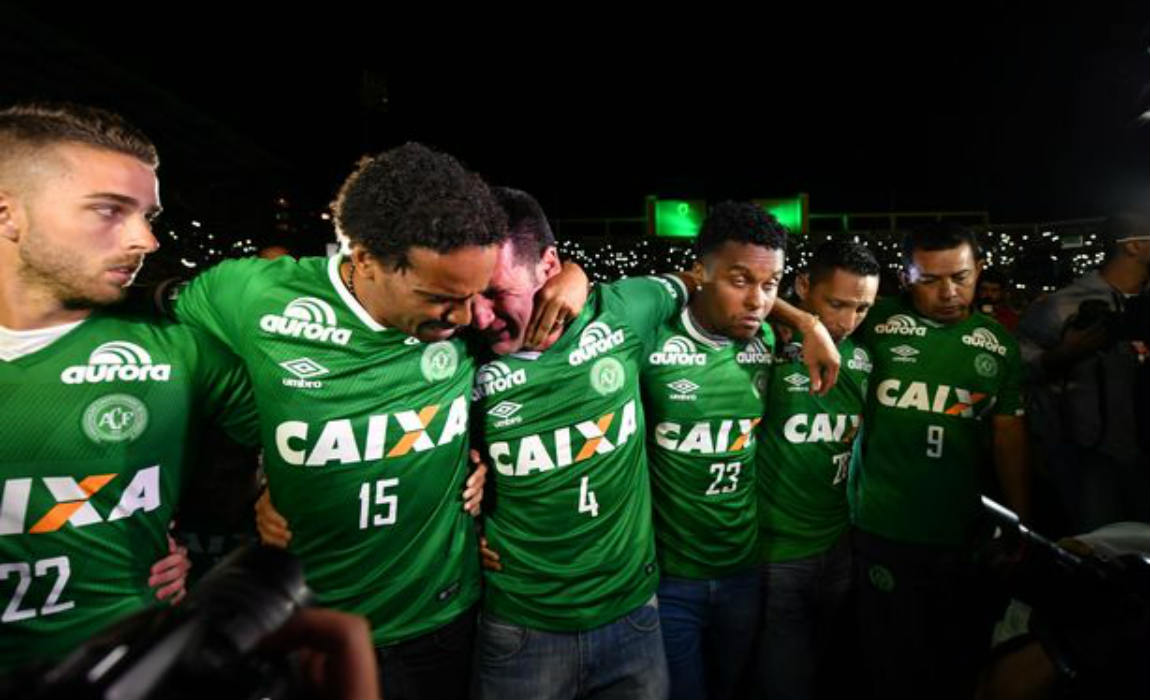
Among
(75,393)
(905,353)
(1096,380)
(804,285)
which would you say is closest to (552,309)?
(75,393)

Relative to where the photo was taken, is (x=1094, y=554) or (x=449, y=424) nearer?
(x=1094, y=554)

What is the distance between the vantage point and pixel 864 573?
314 cm

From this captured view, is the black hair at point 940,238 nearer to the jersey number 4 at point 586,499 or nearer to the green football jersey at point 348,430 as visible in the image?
the jersey number 4 at point 586,499

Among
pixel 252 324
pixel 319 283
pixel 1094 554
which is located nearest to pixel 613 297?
pixel 319 283

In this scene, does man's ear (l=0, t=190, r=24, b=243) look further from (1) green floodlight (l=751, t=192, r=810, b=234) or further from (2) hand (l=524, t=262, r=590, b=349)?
(1) green floodlight (l=751, t=192, r=810, b=234)

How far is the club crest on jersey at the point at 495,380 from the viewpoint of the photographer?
218 centimetres

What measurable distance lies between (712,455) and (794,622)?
969 mm

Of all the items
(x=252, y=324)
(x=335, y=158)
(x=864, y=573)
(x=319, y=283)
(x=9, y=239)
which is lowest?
(x=864, y=573)

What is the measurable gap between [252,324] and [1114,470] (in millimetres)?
4816

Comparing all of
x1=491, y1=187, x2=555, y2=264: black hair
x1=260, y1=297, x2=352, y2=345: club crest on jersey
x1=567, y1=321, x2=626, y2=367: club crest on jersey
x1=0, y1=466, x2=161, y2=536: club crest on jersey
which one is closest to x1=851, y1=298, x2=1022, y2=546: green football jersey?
x1=567, y1=321, x2=626, y2=367: club crest on jersey

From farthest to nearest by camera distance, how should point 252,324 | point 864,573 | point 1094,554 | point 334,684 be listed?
point 864,573 → point 252,324 → point 1094,554 → point 334,684

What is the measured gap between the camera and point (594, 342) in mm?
2301

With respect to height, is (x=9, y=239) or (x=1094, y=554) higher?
(x=9, y=239)

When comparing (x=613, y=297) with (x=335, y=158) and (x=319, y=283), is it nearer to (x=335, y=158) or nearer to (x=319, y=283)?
(x=319, y=283)
